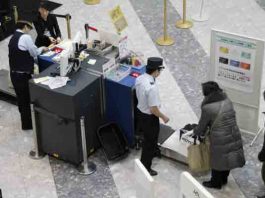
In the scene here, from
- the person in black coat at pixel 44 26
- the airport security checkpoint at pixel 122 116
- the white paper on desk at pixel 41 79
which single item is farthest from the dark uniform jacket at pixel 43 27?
the white paper on desk at pixel 41 79

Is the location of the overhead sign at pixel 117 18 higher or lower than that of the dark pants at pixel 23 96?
higher

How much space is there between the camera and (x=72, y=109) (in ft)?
24.3

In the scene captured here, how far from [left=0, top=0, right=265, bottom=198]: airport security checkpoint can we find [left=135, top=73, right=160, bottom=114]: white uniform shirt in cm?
1

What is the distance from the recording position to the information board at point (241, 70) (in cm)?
773

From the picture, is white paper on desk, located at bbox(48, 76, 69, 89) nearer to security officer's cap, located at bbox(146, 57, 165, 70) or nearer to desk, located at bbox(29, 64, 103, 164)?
desk, located at bbox(29, 64, 103, 164)

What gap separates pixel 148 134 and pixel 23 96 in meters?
2.10

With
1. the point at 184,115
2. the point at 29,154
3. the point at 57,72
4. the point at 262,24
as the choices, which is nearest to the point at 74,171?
the point at 29,154

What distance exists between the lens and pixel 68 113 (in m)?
7.47

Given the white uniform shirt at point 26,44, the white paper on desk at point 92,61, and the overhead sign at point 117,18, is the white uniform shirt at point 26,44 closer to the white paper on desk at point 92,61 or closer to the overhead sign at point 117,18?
the white paper on desk at point 92,61

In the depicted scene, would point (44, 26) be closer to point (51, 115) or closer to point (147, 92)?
point (51, 115)

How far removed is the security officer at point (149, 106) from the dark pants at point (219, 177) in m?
0.83

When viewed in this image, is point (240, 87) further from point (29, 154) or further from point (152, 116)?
point (29, 154)

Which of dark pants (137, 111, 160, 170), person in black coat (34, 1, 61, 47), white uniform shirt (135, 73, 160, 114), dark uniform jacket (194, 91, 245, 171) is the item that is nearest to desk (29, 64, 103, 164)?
dark pants (137, 111, 160, 170)

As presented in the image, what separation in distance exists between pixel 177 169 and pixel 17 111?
2.83 meters
